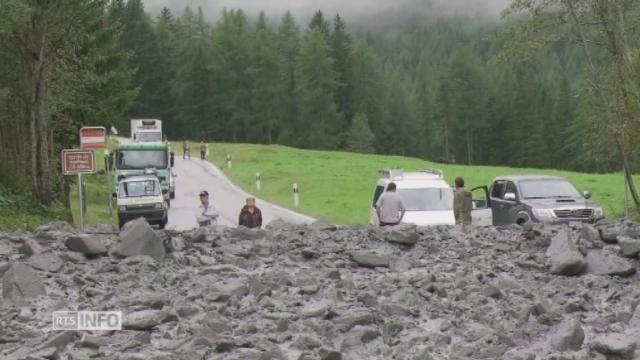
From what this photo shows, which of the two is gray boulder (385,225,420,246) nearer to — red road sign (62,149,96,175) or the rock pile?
the rock pile

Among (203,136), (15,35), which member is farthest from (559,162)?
(15,35)

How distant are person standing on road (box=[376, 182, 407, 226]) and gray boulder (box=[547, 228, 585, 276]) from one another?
529cm

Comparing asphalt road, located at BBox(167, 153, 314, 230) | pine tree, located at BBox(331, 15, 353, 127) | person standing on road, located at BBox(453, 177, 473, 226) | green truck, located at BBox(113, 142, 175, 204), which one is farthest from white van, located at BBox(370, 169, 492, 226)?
pine tree, located at BBox(331, 15, 353, 127)

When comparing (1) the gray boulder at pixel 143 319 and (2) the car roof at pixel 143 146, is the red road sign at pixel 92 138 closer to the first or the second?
(2) the car roof at pixel 143 146

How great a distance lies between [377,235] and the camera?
13000 millimetres

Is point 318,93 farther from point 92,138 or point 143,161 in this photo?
point 92,138

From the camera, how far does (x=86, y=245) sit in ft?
35.4

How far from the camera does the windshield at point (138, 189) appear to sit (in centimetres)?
2974

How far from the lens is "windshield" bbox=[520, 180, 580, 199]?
21000mm

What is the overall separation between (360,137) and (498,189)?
78373 millimetres

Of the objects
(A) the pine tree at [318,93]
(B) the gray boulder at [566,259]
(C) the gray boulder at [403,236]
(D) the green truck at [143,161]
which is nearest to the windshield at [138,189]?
(D) the green truck at [143,161]

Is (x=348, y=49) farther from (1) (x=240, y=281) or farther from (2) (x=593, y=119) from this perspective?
(1) (x=240, y=281)

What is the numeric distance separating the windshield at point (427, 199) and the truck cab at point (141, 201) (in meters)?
13.0

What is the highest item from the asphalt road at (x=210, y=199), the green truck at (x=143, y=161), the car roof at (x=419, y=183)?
the green truck at (x=143, y=161)
